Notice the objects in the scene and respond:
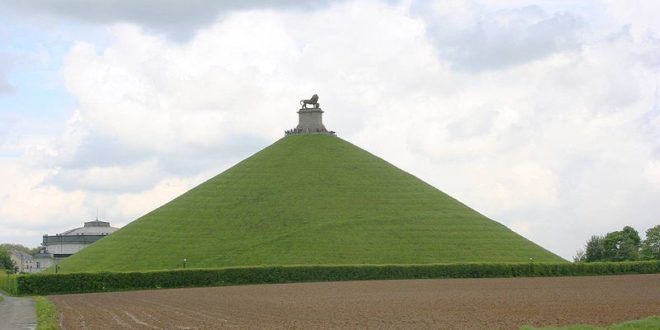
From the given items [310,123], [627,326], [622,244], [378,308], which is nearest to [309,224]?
[310,123]

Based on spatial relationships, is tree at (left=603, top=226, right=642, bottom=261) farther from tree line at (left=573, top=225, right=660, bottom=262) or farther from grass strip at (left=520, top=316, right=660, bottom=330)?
grass strip at (left=520, top=316, right=660, bottom=330)

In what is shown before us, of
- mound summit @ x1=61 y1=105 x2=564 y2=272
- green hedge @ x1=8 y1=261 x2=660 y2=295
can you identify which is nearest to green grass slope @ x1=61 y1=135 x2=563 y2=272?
mound summit @ x1=61 y1=105 x2=564 y2=272

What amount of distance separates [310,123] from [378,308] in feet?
346

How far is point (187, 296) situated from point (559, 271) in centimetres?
4629

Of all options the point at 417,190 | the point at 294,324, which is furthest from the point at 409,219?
the point at 294,324

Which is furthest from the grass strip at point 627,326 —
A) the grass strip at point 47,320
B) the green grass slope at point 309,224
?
the green grass slope at point 309,224

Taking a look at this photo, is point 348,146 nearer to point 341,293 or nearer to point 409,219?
point 409,219

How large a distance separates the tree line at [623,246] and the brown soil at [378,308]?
6610 centimetres

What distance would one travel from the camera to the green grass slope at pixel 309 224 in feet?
370

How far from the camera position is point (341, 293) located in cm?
6619

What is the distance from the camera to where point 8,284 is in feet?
290

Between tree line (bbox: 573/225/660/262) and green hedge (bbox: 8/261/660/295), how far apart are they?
113 feet

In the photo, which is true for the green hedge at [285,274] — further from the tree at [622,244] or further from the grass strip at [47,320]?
the tree at [622,244]

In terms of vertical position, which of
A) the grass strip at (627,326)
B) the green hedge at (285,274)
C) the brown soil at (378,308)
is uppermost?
the green hedge at (285,274)
